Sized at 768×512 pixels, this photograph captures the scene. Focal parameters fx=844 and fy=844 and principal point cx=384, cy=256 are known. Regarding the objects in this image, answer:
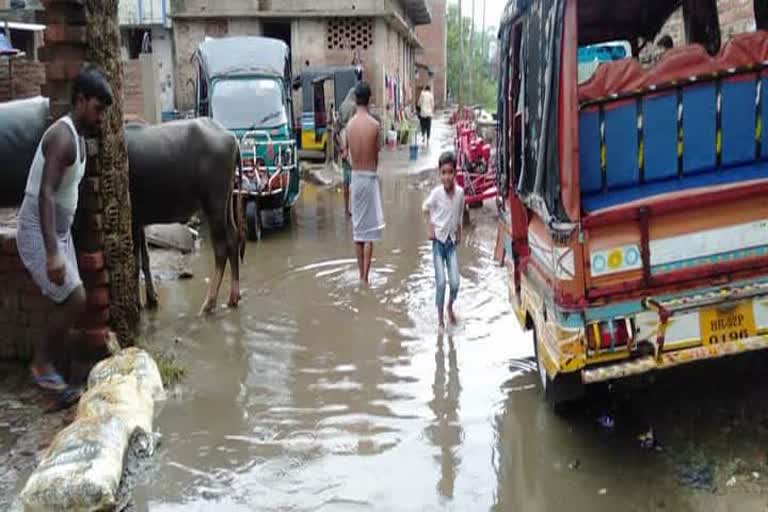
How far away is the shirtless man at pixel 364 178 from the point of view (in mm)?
8352

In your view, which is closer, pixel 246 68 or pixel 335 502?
pixel 335 502

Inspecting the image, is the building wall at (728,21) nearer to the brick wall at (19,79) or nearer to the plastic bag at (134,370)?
the plastic bag at (134,370)

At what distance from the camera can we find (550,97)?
406 centimetres

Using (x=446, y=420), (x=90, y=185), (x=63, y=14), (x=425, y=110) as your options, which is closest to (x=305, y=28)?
(x=425, y=110)

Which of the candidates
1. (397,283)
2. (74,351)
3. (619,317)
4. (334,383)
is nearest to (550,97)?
(619,317)

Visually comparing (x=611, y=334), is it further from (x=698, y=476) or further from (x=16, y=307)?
(x=16, y=307)

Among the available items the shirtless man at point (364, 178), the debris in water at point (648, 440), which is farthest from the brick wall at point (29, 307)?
the shirtless man at point (364, 178)

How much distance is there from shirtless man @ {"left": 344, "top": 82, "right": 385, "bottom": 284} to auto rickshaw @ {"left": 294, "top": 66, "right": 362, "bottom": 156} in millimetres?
12626

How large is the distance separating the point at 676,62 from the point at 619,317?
1.31m

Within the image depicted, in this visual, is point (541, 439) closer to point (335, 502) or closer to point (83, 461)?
point (335, 502)

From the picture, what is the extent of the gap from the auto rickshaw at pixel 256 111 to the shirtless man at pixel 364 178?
2823 millimetres

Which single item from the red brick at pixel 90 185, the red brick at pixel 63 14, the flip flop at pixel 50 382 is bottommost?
the flip flop at pixel 50 382

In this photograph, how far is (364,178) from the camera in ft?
27.8

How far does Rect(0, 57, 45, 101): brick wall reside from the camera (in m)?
11.5
